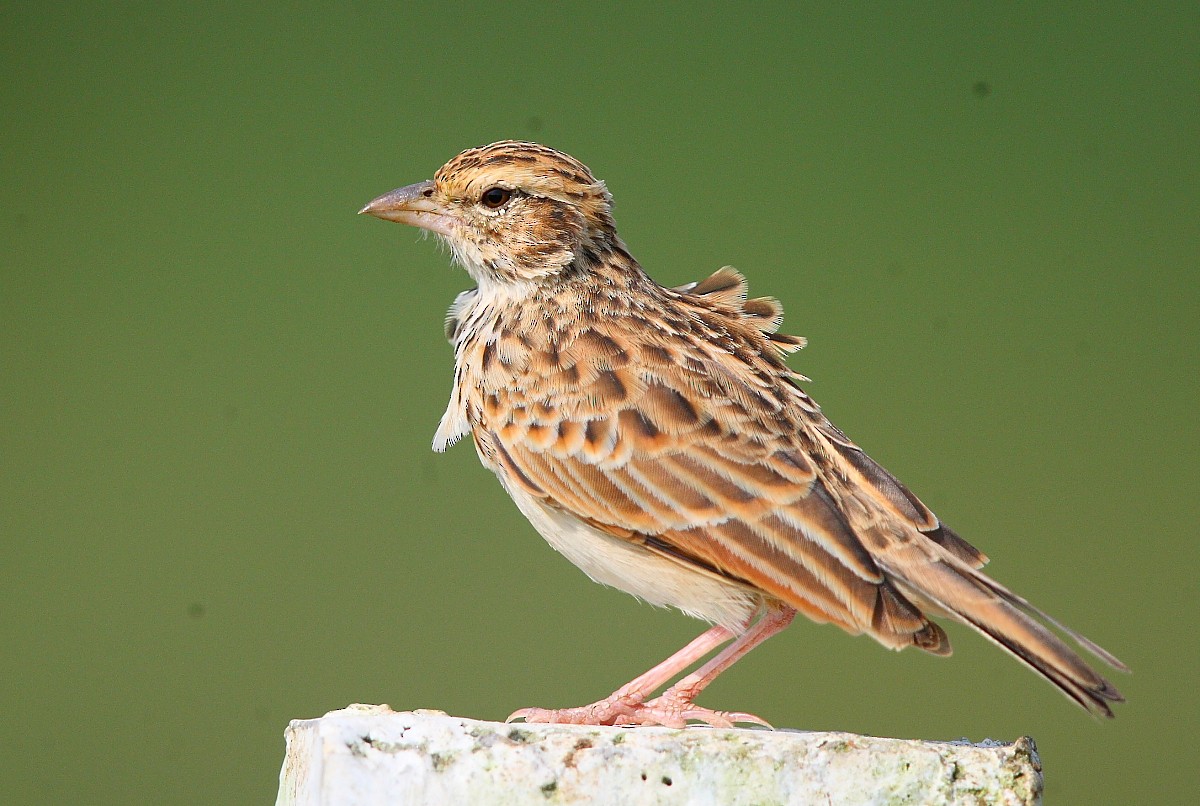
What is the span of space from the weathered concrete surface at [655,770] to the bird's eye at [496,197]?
8.38ft

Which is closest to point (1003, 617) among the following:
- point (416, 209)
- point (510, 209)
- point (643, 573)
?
point (643, 573)

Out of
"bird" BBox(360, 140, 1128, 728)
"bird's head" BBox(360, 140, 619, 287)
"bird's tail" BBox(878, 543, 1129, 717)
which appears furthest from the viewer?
"bird's head" BBox(360, 140, 619, 287)

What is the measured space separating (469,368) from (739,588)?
1468 millimetres

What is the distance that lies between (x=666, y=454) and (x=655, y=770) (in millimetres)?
1471

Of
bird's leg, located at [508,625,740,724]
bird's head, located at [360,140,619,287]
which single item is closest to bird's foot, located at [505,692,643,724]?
bird's leg, located at [508,625,740,724]

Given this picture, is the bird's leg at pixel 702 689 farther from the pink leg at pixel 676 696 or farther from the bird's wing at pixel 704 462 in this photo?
the bird's wing at pixel 704 462

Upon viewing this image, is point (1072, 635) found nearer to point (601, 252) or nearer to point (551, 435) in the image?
point (551, 435)

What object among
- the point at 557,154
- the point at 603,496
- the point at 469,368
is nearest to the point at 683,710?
the point at 603,496

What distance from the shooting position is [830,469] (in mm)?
4555

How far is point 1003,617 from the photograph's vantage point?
149 inches

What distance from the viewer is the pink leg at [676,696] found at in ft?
14.0

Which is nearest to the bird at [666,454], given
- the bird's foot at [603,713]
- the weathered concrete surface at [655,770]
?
the bird's foot at [603,713]

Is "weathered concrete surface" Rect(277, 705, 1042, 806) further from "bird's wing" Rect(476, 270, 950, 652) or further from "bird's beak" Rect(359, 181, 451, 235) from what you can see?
"bird's beak" Rect(359, 181, 451, 235)

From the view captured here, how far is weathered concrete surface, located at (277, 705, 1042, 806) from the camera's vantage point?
3.26m
